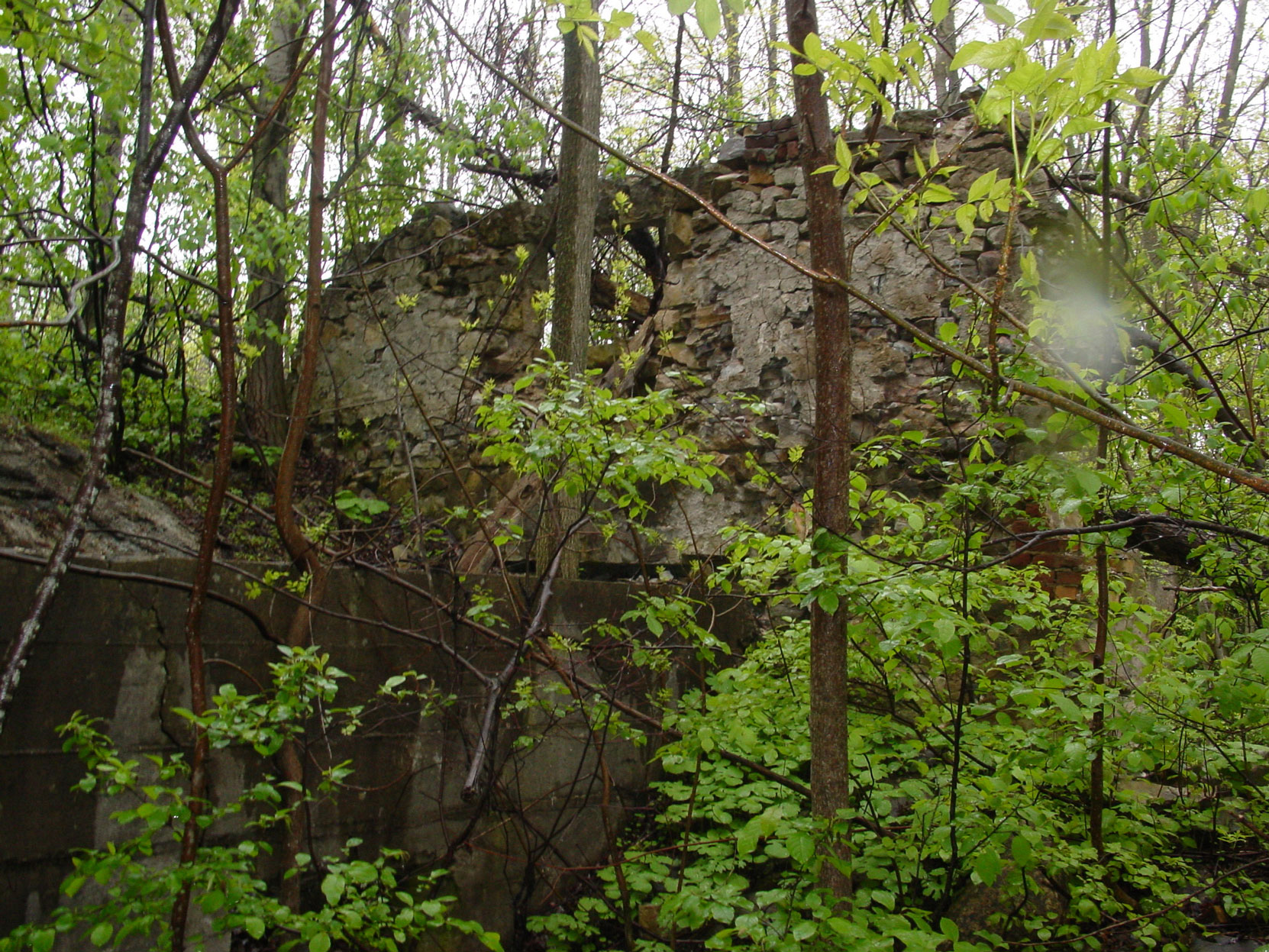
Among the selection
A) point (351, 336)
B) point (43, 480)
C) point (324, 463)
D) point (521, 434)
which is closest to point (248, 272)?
point (351, 336)

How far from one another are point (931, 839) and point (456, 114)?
530 centimetres

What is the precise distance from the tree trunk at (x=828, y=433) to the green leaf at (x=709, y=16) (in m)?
0.75

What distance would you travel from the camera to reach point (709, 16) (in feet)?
3.98

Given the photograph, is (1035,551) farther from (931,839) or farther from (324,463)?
(324,463)

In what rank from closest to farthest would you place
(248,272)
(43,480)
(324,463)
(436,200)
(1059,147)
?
(1059,147), (43,480), (248,272), (324,463), (436,200)

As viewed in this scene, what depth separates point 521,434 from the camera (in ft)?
8.36

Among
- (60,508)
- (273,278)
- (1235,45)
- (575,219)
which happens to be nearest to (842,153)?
(60,508)

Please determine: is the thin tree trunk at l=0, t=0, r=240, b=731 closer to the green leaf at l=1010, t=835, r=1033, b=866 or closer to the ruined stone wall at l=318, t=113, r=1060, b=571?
the ruined stone wall at l=318, t=113, r=1060, b=571

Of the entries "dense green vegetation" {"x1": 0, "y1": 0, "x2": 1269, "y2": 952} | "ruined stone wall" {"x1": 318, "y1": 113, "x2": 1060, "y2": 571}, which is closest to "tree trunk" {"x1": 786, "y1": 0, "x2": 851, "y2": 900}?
"dense green vegetation" {"x1": 0, "y1": 0, "x2": 1269, "y2": 952}

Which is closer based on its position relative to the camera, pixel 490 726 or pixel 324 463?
pixel 490 726

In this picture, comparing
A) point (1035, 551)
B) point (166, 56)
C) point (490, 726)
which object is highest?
point (166, 56)

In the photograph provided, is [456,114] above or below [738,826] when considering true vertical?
above

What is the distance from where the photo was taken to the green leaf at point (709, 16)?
121 centimetres

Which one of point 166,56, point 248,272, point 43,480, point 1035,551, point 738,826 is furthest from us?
point 248,272
